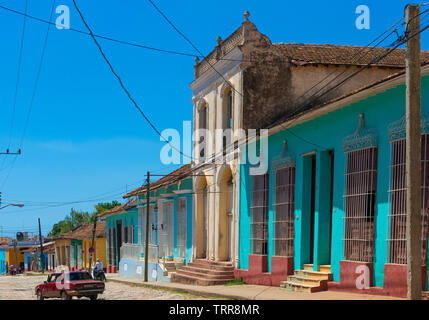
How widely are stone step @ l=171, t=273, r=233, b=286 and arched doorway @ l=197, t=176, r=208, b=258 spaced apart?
160cm

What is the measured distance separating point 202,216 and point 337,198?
10456 mm

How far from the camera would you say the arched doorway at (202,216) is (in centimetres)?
2433

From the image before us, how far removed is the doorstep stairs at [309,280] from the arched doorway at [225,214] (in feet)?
18.4

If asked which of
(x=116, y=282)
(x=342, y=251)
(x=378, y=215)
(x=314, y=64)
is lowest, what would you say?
(x=116, y=282)

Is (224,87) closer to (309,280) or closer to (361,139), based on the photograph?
(309,280)

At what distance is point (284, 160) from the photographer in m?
17.5

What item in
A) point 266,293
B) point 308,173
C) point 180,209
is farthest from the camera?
point 180,209

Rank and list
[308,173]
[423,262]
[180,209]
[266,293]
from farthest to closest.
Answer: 1. [180,209]
2. [308,173]
3. [266,293]
4. [423,262]

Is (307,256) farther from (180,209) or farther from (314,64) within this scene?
(180,209)

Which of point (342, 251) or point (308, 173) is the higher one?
point (308, 173)

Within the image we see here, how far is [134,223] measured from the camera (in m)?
35.6

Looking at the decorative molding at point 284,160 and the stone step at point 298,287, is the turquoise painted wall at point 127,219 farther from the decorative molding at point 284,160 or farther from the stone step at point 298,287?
the stone step at point 298,287

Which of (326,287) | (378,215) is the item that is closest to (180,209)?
(326,287)

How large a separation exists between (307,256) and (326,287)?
175cm
